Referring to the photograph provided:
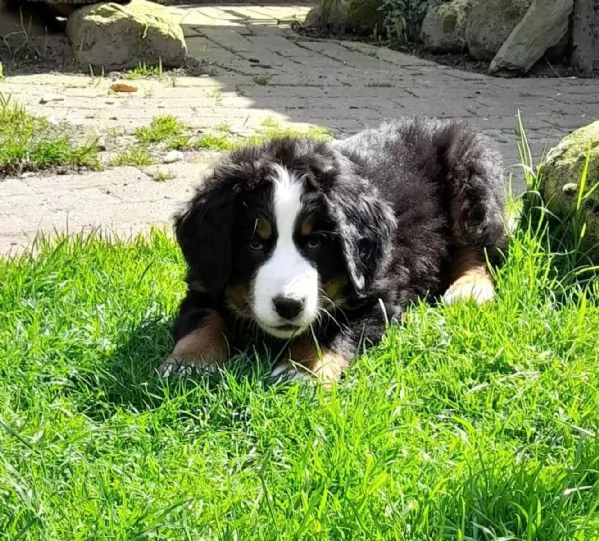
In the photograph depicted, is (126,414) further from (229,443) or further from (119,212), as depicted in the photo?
(119,212)

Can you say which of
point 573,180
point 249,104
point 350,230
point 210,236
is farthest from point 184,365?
point 249,104

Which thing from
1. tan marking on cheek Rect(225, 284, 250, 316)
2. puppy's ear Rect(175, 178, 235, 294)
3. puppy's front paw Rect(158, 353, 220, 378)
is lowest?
puppy's front paw Rect(158, 353, 220, 378)

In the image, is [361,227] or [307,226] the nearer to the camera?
[307,226]

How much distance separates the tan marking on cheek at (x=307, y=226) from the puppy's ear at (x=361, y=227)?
8 centimetres

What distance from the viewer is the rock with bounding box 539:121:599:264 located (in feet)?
11.8

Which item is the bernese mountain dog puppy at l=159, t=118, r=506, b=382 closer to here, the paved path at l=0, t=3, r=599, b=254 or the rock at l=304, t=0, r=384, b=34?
the paved path at l=0, t=3, r=599, b=254

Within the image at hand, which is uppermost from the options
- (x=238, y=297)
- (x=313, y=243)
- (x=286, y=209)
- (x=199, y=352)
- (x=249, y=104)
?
(x=286, y=209)

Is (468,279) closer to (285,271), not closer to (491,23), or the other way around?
(285,271)

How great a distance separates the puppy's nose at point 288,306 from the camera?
105 inches

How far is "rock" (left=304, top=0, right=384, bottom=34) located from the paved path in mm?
1198

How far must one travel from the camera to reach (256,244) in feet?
9.29

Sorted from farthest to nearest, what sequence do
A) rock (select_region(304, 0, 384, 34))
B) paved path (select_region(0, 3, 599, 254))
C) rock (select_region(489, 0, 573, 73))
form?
rock (select_region(304, 0, 384, 34))
rock (select_region(489, 0, 573, 73))
paved path (select_region(0, 3, 599, 254))

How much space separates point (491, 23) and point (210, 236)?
292 inches

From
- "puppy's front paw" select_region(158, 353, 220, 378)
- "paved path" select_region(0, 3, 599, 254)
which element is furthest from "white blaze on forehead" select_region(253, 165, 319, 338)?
"paved path" select_region(0, 3, 599, 254)
